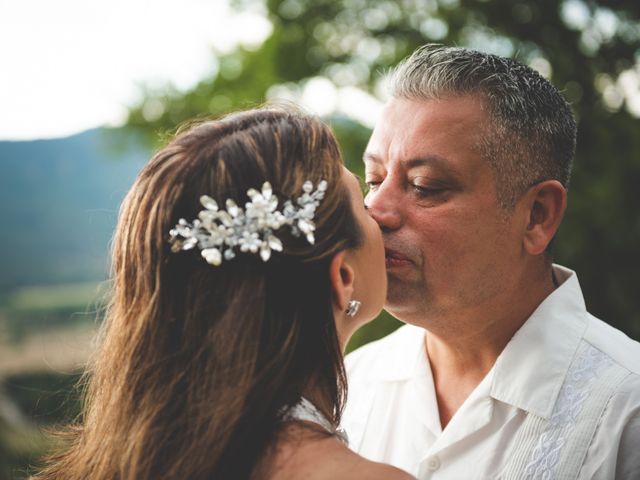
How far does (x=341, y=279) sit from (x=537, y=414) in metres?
1.03

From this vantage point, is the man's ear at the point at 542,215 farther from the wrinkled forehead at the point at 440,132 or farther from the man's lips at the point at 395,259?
the man's lips at the point at 395,259

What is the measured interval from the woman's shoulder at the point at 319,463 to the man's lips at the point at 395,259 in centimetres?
98

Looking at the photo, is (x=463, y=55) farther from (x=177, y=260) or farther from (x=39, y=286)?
(x=39, y=286)

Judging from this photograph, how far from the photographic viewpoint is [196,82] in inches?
650

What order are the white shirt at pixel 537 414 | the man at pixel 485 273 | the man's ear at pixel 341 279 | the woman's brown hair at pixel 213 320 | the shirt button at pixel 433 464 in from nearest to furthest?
the woman's brown hair at pixel 213 320 < the man's ear at pixel 341 279 < the white shirt at pixel 537 414 < the man at pixel 485 273 < the shirt button at pixel 433 464

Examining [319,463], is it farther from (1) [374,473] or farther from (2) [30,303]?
(2) [30,303]

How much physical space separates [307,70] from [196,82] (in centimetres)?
636

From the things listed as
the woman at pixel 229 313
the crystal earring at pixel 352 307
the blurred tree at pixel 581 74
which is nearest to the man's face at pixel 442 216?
the crystal earring at pixel 352 307

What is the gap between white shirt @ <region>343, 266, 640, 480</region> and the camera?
234 cm

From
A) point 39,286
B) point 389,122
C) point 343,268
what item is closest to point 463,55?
point 389,122

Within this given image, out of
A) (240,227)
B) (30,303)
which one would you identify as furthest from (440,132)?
(30,303)

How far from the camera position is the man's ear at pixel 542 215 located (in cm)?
281

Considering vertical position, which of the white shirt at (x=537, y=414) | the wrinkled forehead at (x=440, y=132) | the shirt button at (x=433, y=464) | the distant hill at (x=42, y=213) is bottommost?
the distant hill at (x=42, y=213)

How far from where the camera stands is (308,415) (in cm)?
198
